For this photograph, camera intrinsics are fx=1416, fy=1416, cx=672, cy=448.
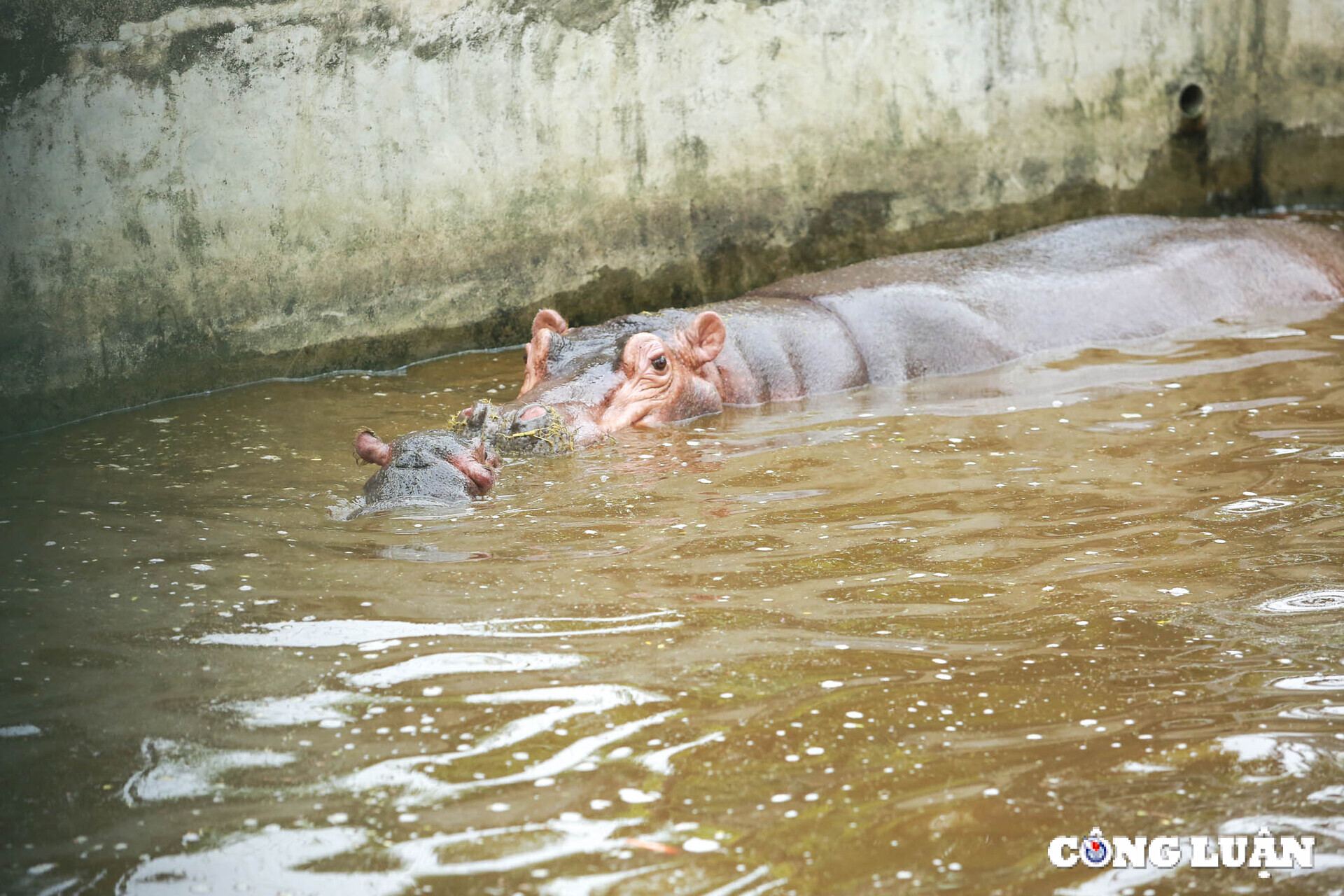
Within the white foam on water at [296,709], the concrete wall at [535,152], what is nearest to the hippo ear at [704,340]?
the concrete wall at [535,152]

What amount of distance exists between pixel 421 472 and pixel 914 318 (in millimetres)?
3073

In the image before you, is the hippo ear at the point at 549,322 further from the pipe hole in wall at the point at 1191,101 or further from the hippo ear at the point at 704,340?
the pipe hole in wall at the point at 1191,101

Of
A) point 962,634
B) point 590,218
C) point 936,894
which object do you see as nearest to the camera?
point 936,894

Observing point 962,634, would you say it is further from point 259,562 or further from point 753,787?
point 259,562

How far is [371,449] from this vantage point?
4.73 m

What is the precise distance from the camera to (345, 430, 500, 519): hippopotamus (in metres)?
4.68

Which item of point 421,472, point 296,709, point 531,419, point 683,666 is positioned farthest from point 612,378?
point 296,709

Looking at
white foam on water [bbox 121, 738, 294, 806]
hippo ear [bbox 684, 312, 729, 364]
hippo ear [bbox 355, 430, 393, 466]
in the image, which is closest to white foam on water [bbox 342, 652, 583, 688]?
white foam on water [bbox 121, 738, 294, 806]

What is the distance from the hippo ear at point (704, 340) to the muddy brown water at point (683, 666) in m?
0.97

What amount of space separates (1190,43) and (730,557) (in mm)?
6188

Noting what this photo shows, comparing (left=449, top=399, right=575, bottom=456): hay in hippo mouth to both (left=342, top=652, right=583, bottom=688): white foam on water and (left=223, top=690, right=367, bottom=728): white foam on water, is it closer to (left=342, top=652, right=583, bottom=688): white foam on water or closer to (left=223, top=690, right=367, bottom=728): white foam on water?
(left=342, top=652, right=583, bottom=688): white foam on water

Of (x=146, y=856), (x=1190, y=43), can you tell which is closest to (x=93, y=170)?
(x=146, y=856)

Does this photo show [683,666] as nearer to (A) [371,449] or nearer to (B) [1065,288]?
(A) [371,449]

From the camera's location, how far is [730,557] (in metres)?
4.18
